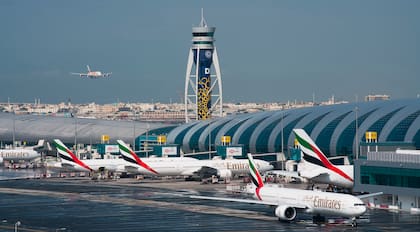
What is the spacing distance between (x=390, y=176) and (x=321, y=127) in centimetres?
5007

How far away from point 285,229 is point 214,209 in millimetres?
17295

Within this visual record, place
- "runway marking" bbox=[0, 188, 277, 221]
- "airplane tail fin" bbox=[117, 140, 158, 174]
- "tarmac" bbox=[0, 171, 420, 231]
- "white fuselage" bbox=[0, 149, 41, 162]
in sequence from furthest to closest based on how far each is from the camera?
"white fuselage" bbox=[0, 149, 41, 162] < "airplane tail fin" bbox=[117, 140, 158, 174] < "runway marking" bbox=[0, 188, 277, 221] < "tarmac" bbox=[0, 171, 420, 231]

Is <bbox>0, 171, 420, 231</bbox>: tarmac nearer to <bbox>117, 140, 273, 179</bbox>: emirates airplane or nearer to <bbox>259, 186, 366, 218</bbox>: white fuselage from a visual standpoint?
<bbox>259, 186, 366, 218</bbox>: white fuselage

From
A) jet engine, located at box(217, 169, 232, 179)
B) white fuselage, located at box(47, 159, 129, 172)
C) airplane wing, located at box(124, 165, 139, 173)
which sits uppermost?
white fuselage, located at box(47, 159, 129, 172)

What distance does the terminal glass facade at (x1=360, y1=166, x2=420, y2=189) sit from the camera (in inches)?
3305

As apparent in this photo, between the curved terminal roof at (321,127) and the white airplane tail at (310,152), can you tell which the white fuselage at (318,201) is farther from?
the curved terminal roof at (321,127)

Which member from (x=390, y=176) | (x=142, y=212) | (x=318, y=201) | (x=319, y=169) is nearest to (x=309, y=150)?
(x=319, y=169)

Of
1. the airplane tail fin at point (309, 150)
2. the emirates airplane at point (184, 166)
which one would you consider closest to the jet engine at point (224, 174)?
the emirates airplane at point (184, 166)

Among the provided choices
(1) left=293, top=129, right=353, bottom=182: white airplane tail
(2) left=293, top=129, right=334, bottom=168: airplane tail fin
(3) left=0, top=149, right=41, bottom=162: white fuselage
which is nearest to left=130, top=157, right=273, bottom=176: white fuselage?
(1) left=293, top=129, right=353, bottom=182: white airplane tail

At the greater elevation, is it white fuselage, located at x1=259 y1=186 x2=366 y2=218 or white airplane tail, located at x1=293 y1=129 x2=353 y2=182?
white airplane tail, located at x1=293 y1=129 x2=353 y2=182

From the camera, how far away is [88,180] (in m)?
138

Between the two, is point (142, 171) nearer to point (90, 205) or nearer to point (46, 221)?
point (90, 205)

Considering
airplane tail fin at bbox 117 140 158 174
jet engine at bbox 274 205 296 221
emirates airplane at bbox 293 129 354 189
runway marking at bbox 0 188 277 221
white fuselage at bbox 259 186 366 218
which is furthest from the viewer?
airplane tail fin at bbox 117 140 158 174

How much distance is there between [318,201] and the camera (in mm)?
78688
